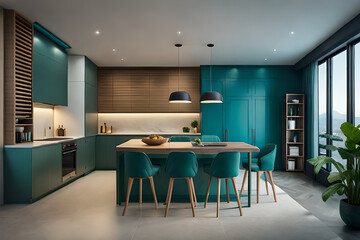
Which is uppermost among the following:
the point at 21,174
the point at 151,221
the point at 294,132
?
the point at 294,132

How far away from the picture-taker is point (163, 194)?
3.82m

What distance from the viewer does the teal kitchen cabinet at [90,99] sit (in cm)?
581

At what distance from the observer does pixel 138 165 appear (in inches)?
127

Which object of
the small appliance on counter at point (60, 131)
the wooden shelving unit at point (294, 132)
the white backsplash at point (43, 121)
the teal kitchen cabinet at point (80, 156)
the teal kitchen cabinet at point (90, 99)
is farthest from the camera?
the wooden shelving unit at point (294, 132)

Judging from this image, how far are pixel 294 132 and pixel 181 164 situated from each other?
14.4 ft

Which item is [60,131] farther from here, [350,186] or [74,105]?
[350,186]

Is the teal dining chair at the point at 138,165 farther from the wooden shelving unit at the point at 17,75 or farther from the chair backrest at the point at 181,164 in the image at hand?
the wooden shelving unit at the point at 17,75

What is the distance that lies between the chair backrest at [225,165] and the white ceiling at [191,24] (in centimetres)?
198

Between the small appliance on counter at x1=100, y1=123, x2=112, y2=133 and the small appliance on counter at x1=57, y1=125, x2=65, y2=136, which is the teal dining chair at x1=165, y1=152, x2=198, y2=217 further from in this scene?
the small appliance on counter at x1=100, y1=123, x2=112, y2=133

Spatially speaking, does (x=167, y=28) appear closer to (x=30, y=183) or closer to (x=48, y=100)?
Result: (x=48, y=100)

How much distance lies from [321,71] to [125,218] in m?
5.09

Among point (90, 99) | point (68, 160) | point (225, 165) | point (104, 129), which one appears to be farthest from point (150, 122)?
point (225, 165)

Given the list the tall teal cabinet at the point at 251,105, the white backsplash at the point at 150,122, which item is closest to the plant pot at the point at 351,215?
the tall teal cabinet at the point at 251,105

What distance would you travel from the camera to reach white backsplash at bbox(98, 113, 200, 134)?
22.9ft
